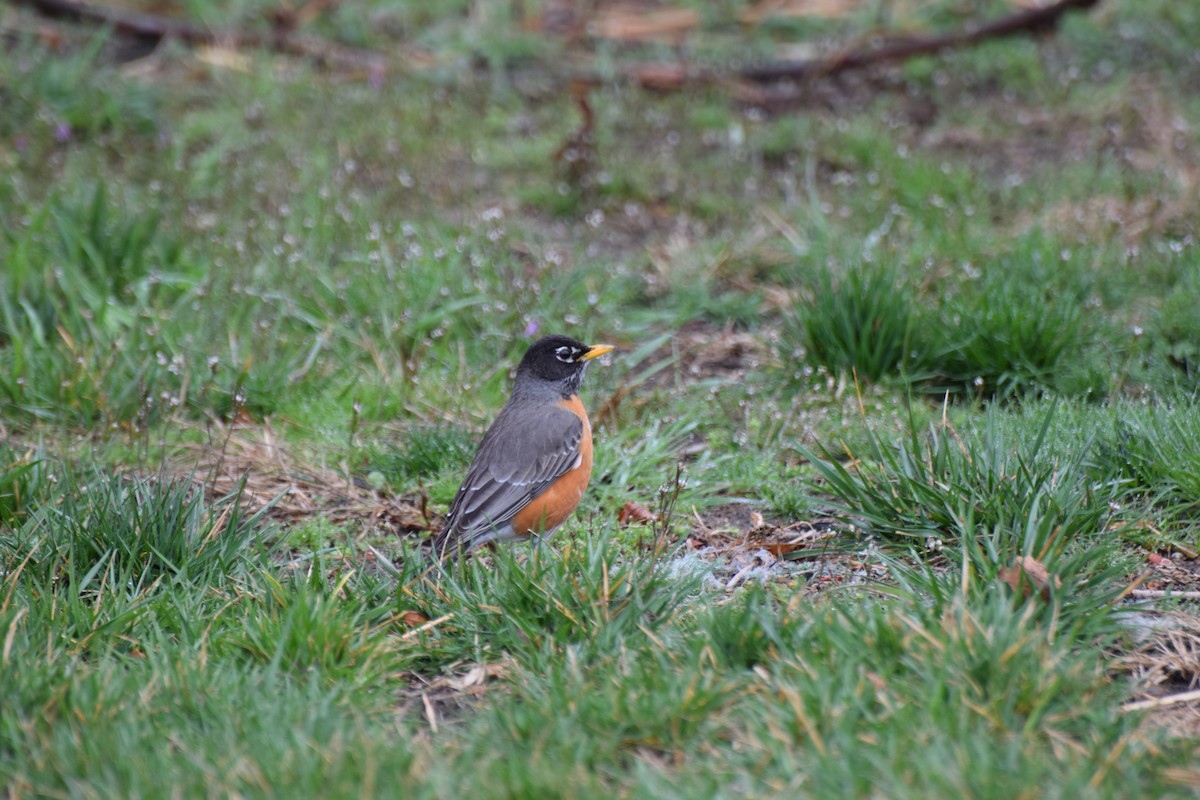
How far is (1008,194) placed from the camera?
8250 mm

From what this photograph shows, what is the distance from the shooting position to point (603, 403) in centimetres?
643

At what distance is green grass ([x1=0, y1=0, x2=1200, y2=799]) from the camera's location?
3.51 metres

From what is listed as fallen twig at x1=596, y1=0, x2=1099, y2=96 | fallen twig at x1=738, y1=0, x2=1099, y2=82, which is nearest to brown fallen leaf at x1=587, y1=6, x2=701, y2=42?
fallen twig at x1=596, y1=0, x2=1099, y2=96

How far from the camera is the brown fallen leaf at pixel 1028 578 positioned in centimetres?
393

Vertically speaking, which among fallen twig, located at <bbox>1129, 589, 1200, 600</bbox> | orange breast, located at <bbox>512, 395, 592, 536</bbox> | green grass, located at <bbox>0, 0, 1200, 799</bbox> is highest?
green grass, located at <bbox>0, 0, 1200, 799</bbox>

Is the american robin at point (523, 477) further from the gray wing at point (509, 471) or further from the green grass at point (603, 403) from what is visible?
the green grass at point (603, 403)

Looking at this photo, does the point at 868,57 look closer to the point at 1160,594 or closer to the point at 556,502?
the point at 556,502

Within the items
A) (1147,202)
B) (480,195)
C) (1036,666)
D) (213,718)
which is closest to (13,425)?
(213,718)

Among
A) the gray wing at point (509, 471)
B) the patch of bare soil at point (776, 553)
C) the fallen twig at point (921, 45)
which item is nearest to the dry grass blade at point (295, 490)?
the gray wing at point (509, 471)

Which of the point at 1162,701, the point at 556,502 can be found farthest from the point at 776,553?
the point at 1162,701

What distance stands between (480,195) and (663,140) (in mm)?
1592

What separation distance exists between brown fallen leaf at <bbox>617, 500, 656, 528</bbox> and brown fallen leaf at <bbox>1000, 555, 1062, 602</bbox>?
1.84m

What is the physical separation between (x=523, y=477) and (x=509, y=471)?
70mm

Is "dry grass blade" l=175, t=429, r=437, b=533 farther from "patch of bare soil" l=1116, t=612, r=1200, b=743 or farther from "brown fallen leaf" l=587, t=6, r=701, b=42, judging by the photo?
"brown fallen leaf" l=587, t=6, r=701, b=42
